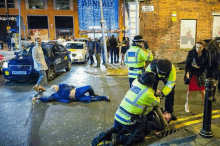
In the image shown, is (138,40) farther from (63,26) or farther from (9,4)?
(9,4)

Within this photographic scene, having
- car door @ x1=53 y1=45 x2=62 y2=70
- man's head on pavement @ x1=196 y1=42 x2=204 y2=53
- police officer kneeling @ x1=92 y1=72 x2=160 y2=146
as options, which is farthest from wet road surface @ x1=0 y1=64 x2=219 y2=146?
car door @ x1=53 y1=45 x2=62 y2=70

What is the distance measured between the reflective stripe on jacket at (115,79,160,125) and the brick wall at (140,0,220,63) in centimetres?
878

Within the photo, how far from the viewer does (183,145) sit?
315 centimetres

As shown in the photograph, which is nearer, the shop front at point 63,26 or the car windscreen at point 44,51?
the car windscreen at point 44,51

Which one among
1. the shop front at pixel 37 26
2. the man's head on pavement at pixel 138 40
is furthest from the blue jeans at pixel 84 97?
the shop front at pixel 37 26

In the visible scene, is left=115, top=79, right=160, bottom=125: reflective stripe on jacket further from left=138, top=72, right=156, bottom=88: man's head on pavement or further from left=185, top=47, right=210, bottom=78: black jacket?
left=185, top=47, right=210, bottom=78: black jacket

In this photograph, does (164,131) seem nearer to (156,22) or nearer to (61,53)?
(61,53)

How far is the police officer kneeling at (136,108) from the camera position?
294 centimetres

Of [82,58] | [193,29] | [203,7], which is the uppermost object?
[203,7]

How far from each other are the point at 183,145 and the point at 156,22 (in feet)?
30.1

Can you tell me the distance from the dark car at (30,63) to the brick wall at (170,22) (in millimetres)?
4748

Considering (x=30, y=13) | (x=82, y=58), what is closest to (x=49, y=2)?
(x=30, y=13)

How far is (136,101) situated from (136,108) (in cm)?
12

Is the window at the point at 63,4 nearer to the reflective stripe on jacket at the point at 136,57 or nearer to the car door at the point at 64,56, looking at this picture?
the car door at the point at 64,56
